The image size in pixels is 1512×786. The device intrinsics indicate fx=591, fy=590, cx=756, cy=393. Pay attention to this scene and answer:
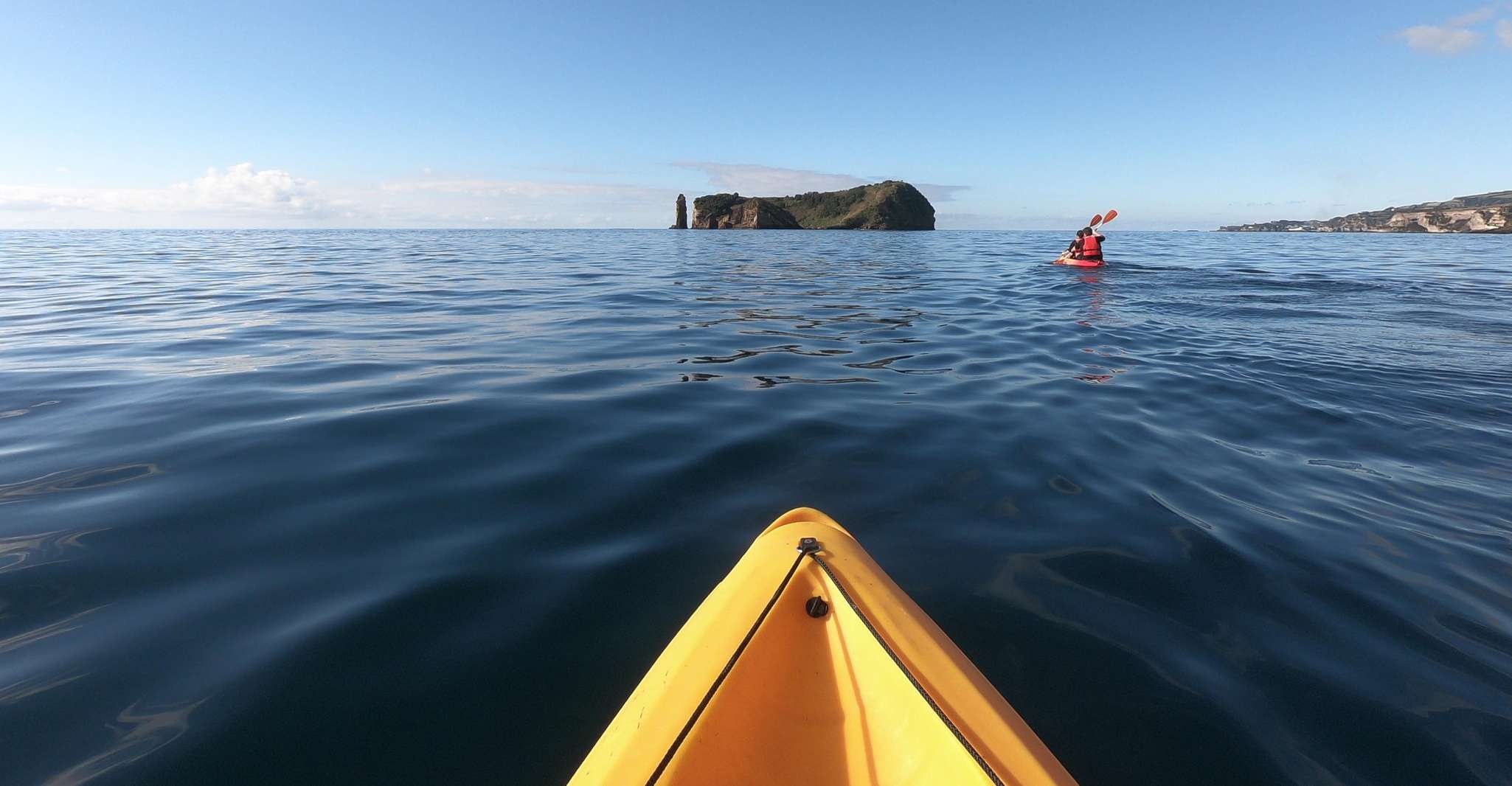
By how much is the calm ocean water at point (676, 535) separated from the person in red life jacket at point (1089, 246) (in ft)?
34.6

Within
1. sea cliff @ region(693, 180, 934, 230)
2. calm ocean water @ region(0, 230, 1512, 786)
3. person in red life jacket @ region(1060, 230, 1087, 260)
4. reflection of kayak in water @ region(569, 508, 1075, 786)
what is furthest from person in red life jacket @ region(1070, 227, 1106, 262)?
sea cliff @ region(693, 180, 934, 230)

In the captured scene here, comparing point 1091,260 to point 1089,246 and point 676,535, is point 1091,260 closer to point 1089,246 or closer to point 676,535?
point 1089,246

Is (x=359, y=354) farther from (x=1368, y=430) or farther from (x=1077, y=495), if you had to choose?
(x=1368, y=430)

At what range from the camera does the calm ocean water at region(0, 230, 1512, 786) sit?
82.0 inches

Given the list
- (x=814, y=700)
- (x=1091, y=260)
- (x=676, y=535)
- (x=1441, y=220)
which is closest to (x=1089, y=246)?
(x=1091, y=260)

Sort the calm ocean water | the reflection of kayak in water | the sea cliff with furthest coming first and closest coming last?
the sea cliff, the calm ocean water, the reflection of kayak in water

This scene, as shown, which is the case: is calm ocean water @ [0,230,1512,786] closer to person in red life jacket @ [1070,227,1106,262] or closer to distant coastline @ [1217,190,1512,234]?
person in red life jacket @ [1070,227,1106,262]

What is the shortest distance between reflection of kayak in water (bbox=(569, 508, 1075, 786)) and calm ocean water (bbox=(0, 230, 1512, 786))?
0.63m

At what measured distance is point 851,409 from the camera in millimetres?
5367

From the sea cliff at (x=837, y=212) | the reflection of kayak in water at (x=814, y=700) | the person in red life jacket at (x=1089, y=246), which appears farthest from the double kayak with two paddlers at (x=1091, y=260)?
the sea cliff at (x=837, y=212)

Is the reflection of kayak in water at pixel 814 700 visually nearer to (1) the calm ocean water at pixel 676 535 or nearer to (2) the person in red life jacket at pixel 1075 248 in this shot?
(1) the calm ocean water at pixel 676 535

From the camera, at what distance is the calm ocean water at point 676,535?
2082 mm

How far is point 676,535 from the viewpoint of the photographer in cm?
330

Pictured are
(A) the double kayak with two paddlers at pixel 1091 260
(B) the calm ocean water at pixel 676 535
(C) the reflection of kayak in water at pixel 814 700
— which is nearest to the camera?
(C) the reflection of kayak in water at pixel 814 700
